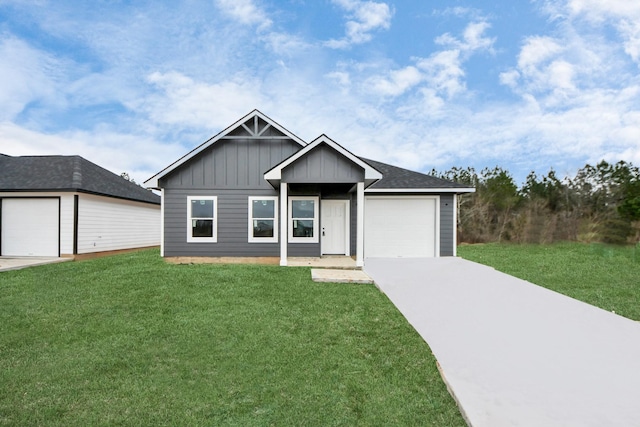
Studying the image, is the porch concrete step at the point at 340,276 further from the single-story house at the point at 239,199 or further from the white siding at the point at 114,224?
the white siding at the point at 114,224

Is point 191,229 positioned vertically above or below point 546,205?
below

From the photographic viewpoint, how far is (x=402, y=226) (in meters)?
13.3

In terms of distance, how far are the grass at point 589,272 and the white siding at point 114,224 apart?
643 inches

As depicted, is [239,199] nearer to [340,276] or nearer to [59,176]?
[340,276]

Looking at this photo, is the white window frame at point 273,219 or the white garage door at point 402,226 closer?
the white window frame at point 273,219

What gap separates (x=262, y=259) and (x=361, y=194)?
425cm

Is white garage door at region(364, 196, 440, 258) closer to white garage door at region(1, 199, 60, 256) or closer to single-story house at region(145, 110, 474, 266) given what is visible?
single-story house at region(145, 110, 474, 266)

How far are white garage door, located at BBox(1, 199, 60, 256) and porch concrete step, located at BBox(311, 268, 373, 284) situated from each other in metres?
11.8

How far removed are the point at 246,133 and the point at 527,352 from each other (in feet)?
34.1

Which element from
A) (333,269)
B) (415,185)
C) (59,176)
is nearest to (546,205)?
(415,185)

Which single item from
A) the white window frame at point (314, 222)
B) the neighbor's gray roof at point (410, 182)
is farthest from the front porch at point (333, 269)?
the neighbor's gray roof at point (410, 182)

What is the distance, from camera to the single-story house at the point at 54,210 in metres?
13.4

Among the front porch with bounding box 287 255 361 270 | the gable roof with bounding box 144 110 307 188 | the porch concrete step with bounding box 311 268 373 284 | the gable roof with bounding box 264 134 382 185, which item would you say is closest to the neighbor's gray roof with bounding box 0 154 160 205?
the gable roof with bounding box 144 110 307 188

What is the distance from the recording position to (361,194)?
395 inches
